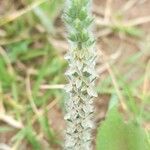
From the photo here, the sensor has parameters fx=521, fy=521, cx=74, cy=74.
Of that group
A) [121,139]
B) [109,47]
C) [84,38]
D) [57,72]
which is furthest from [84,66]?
[109,47]

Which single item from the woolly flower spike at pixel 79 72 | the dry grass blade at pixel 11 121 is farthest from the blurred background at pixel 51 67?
the woolly flower spike at pixel 79 72

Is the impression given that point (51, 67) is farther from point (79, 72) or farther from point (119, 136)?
point (79, 72)

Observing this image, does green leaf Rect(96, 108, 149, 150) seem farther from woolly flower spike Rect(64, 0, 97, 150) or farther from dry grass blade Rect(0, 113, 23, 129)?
dry grass blade Rect(0, 113, 23, 129)

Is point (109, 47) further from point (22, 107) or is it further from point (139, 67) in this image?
point (22, 107)

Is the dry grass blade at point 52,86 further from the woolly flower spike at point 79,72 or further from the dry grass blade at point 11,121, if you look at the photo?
the woolly flower spike at point 79,72

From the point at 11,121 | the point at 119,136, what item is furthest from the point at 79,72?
the point at 11,121

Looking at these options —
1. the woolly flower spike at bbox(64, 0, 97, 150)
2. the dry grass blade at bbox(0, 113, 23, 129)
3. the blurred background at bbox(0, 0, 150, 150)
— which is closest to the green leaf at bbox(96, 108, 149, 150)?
the woolly flower spike at bbox(64, 0, 97, 150)

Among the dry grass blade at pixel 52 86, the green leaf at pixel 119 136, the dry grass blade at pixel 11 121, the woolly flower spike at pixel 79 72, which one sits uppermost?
the dry grass blade at pixel 52 86
